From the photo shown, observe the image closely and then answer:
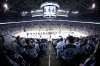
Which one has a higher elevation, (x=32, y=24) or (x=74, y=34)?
(x=32, y=24)

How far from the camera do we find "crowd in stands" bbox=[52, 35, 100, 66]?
1.94m

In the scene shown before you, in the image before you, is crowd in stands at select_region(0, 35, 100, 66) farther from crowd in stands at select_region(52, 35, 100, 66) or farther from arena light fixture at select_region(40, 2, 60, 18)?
arena light fixture at select_region(40, 2, 60, 18)

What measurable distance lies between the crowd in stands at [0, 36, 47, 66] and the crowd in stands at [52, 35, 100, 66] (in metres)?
0.20

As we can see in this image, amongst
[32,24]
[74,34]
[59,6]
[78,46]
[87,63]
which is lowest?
[87,63]

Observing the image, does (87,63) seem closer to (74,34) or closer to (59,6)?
(74,34)

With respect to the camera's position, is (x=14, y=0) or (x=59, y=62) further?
(x=14, y=0)

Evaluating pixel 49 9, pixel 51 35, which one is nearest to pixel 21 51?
pixel 51 35

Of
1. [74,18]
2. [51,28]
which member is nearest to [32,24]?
[51,28]

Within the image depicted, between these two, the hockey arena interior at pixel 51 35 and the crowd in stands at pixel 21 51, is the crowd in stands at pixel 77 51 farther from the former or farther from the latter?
the crowd in stands at pixel 21 51

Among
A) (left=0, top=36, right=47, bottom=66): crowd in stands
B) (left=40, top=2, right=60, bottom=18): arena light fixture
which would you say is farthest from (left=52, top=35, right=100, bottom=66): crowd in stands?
(left=40, top=2, right=60, bottom=18): arena light fixture

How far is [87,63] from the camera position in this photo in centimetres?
194

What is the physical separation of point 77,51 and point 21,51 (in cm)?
69

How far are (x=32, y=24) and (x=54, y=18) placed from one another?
28 centimetres

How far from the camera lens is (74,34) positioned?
6.42ft
